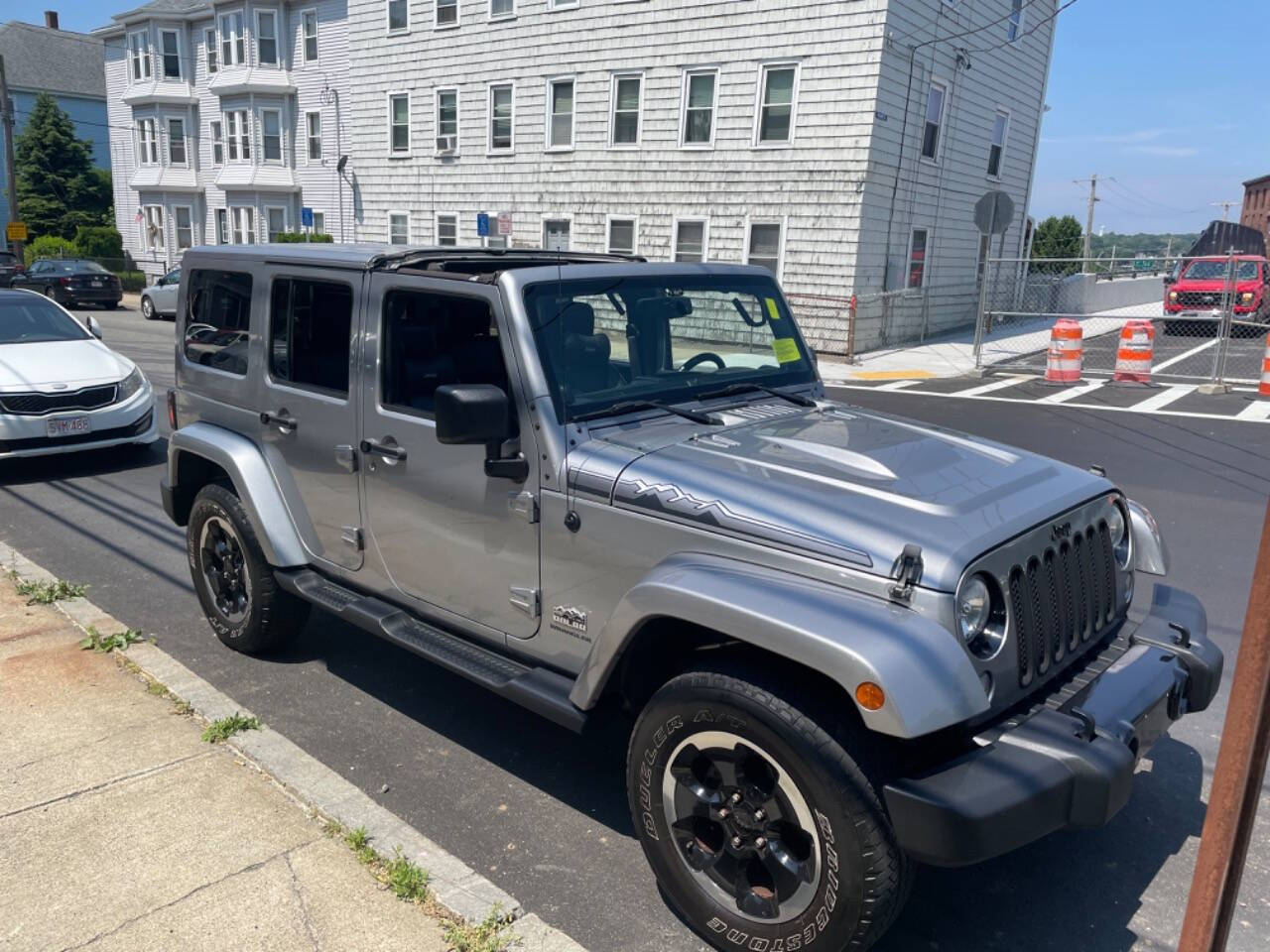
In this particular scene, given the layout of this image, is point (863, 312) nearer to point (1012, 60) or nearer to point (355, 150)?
point (1012, 60)

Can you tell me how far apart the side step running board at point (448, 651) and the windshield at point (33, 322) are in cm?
637

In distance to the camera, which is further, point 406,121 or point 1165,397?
point 406,121

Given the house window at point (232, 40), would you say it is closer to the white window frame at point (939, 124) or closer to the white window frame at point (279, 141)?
the white window frame at point (279, 141)

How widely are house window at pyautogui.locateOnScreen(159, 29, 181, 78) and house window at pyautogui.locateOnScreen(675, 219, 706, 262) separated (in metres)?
26.2

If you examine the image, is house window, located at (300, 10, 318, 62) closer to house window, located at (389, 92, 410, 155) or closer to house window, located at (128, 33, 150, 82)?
house window, located at (389, 92, 410, 155)

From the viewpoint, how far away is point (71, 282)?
27.9m

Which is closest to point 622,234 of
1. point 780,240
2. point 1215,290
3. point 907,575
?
point 780,240

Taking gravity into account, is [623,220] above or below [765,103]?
below

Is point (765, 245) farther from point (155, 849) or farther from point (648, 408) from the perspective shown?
point (155, 849)

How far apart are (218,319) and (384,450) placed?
1.71 meters

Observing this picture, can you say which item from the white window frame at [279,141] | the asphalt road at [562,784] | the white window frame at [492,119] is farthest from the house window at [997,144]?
the white window frame at [279,141]

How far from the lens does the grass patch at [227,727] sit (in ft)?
13.3

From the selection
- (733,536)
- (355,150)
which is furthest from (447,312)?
(355,150)

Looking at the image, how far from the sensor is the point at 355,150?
90.5 feet
